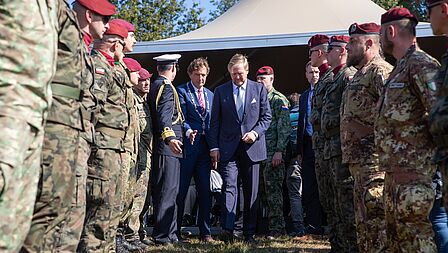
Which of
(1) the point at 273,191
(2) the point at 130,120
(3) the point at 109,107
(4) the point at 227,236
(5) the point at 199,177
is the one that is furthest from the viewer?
(1) the point at 273,191

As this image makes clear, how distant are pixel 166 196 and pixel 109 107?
9.66ft

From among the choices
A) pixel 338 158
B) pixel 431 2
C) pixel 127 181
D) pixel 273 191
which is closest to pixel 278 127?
pixel 273 191

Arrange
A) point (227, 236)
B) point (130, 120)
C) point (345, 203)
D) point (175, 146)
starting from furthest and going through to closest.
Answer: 1. point (227, 236)
2. point (175, 146)
3. point (345, 203)
4. point (130, 120)

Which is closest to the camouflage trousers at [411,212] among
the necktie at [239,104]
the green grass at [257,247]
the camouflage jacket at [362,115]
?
Result: the camouflage jacket at [362,115]

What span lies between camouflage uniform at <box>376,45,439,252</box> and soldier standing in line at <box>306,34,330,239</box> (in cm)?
202

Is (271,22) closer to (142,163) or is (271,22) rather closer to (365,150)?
(142,163)

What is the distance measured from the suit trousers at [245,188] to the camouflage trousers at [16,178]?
5.05m

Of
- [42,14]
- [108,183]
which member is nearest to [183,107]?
[108,183]

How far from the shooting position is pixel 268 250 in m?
6.85

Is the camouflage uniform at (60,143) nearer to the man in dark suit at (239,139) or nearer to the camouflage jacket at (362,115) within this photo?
the camouflage jacket at (362,115)

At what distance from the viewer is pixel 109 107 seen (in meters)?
4.67

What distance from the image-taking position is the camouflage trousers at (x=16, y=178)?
208 centimetres

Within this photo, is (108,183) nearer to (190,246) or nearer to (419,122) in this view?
(419,122)

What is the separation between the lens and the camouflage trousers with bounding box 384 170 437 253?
146 inches
